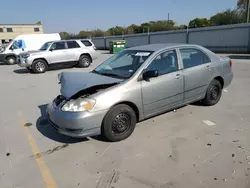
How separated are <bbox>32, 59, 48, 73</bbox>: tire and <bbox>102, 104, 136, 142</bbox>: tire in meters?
9.89

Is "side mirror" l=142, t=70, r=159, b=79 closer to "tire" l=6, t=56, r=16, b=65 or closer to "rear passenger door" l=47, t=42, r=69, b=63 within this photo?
"rear passenger door" l=47, t=42, r=69, b=63

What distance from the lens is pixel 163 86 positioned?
3.96 metres


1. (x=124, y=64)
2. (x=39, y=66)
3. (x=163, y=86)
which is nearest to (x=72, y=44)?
(x=39, y=66)

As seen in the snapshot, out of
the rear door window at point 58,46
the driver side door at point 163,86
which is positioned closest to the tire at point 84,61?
the rear door window at point 58,46

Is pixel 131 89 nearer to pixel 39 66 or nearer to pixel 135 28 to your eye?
pixel 39 66

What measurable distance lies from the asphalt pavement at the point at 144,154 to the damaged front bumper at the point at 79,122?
32cm

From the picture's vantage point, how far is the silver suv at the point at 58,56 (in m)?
11.9

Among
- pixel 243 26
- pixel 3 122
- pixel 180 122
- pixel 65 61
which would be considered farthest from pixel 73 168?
pixel 243 26

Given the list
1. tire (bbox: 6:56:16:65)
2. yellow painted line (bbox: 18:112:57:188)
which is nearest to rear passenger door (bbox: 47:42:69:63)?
tire (bbox: 6:56:16:65)

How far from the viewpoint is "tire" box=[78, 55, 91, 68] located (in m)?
13.4

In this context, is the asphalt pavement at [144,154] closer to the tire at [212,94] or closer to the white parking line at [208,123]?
the white parking line at [208,123]

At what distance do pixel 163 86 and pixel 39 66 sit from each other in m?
9.94

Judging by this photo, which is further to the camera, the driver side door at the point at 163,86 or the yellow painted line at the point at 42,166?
the driver side door at the point at 163,86

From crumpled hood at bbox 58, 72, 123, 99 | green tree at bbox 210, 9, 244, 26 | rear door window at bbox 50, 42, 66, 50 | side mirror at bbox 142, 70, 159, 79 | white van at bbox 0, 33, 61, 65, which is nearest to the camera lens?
crumpled hood at bbox 58, 72, 123, 99
